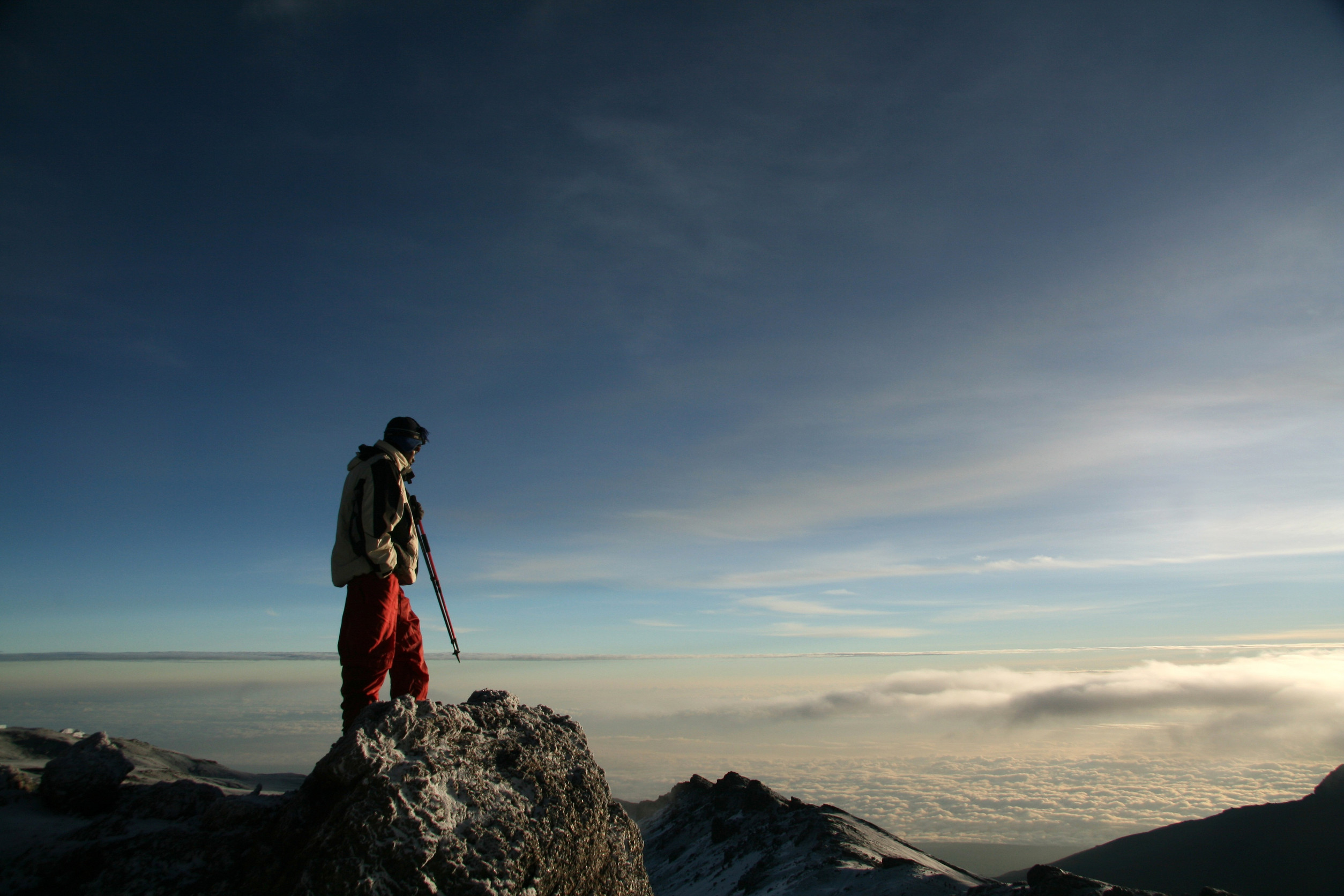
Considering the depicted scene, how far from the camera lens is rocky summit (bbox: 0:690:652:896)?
3.82 metres

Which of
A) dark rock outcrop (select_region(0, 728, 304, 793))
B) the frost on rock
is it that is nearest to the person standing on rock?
the frost on rock

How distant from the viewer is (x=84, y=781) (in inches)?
188

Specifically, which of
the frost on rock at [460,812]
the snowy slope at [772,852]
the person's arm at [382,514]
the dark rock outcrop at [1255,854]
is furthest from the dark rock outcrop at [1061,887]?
the dark rock outcrop at [1255,854]

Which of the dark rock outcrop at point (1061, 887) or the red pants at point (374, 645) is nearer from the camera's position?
the red pants at point (374, 645)

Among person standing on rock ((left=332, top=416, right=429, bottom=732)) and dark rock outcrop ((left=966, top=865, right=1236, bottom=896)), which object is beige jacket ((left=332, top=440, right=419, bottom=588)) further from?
dark rock outcrop ((left=966, top=865, right=1236, bottom=896))

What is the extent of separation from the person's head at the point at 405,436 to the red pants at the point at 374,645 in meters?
1.26

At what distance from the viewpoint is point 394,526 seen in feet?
21.2

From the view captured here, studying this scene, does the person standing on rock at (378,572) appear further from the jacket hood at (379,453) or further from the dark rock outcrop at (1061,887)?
the dark rock outcrop at (1061,887)

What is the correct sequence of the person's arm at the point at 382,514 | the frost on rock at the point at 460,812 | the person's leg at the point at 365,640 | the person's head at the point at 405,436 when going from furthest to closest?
the person's head at the point at 405,436 < the person's arm at the point at 382,514 < the person's leg at the point at 365,640 < the frost on rock at the point at 460,812

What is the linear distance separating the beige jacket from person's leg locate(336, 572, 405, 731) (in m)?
0.14

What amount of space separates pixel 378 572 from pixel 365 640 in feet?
1.93

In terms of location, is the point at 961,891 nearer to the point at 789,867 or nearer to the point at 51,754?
the point at 789,867

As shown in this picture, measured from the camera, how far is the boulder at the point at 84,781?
473 cm

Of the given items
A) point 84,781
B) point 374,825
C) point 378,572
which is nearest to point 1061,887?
point 374,825
